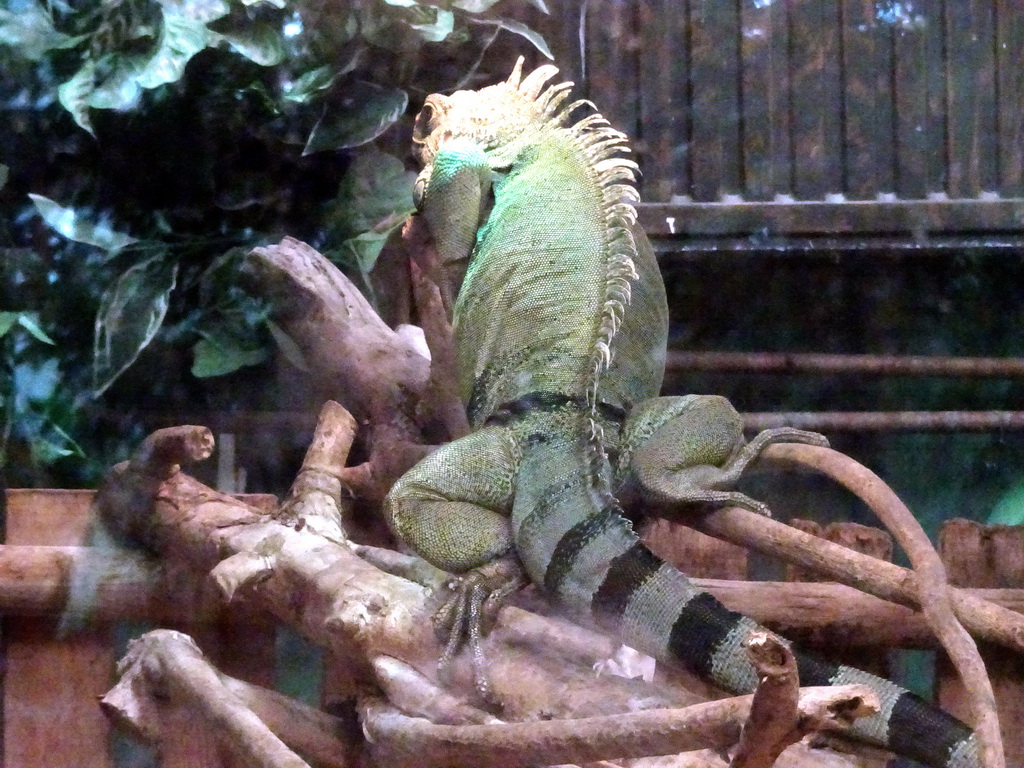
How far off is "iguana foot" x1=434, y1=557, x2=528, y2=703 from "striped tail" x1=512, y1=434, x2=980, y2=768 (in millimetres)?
49

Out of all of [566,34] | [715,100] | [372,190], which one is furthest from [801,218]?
[372,190]

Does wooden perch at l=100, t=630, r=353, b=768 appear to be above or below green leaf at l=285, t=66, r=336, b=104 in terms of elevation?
below

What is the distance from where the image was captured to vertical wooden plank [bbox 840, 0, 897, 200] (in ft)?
10.2

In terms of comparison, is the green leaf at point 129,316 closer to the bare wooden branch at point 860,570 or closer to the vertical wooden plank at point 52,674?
the vertical wooden plank at point 52,674

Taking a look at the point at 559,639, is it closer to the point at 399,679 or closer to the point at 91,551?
the point at 399,679

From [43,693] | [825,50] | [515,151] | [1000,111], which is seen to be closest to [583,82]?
[825,50]

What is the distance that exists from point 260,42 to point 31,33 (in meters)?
0.68

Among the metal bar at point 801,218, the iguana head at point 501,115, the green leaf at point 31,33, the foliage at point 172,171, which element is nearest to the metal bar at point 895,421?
the metal bar at point 801,218

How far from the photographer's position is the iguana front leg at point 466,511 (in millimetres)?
1843

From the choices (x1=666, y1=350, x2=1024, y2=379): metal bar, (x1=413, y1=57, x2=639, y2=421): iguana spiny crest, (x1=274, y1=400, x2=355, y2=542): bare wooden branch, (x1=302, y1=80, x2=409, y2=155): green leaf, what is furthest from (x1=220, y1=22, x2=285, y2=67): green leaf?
(x1=666, y1=350, x2=1024, y2=379): metal bar

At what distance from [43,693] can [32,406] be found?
848mm

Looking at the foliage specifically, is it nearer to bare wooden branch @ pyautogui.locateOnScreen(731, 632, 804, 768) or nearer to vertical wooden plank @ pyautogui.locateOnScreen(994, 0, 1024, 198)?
vertical wooden plank @ pyautogui.locateOnScreen(994, 0, 1024, 198)

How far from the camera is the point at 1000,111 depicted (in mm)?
3070

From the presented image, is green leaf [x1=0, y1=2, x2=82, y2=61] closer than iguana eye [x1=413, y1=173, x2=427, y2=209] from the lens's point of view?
No
